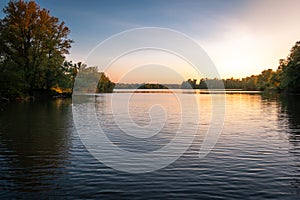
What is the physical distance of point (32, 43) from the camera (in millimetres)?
96500

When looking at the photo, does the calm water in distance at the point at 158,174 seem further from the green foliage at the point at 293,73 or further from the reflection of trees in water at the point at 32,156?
the green foliage at the point at 293,73

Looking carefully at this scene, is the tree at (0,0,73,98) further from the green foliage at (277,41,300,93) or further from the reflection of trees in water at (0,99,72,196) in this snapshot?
the green foliage at (277,41,300,93)

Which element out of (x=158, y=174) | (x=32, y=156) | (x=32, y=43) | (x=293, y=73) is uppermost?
(x=32, y=43)

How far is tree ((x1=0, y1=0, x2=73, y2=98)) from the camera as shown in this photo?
91.2 m

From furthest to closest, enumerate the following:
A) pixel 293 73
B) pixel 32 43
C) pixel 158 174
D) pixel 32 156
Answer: pixel 293 73
pixel 32 43
pixel 32 156
pixel 158 174

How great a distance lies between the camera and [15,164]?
1791 centimetres

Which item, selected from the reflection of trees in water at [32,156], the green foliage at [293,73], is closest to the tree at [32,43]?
the reflection of trees in water at [32,156]

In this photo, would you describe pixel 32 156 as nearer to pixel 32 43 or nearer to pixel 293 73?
pixel 32 43

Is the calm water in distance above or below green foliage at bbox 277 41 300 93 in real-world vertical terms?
below

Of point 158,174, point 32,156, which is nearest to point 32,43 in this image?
point 32,156

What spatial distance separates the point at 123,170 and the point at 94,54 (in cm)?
857

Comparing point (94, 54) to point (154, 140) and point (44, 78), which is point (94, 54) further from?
point (44, 78)

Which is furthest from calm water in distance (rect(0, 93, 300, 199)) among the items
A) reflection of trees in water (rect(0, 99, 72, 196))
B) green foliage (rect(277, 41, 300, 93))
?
green foliage (rect(277, 41, 300, 93))

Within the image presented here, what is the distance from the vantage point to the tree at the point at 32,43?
299ft
